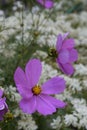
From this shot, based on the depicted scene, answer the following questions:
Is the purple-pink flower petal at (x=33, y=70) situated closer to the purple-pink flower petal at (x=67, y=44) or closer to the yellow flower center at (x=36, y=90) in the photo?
the yellow flower center at (x=36, y=90)

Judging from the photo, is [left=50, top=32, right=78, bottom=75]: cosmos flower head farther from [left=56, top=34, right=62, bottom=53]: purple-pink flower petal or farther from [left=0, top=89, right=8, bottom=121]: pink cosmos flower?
[left=0, top=89, right=8, bottom=121]: pink cosmos flower

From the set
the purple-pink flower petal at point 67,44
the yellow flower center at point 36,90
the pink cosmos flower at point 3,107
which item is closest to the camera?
the pink cosmos flower at point 3,107

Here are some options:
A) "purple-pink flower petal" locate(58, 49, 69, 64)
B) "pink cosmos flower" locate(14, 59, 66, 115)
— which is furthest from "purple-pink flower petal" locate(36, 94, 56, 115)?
"purple-pink flower petal" locate(58, 49, 69, 64)

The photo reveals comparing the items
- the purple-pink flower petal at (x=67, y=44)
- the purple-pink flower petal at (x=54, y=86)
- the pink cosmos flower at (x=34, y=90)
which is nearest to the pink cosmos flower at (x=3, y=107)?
the pink cosmos flower at (x=34, y=90)

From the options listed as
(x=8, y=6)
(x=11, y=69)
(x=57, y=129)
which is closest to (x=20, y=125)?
(x=57, y=129)

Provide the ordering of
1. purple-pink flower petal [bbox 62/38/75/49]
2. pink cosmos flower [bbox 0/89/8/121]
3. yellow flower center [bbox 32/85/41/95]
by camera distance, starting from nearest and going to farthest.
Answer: pink cosmos flower [bbox 0/89/8/121]
yellow flower center [bbox 32/85/41/95]
purple-pink flower petal [bbox 62/38/75/49]

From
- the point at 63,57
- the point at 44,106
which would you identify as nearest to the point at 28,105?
the point at 44,106

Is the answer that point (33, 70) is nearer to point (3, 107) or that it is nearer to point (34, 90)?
point (34, 90)
